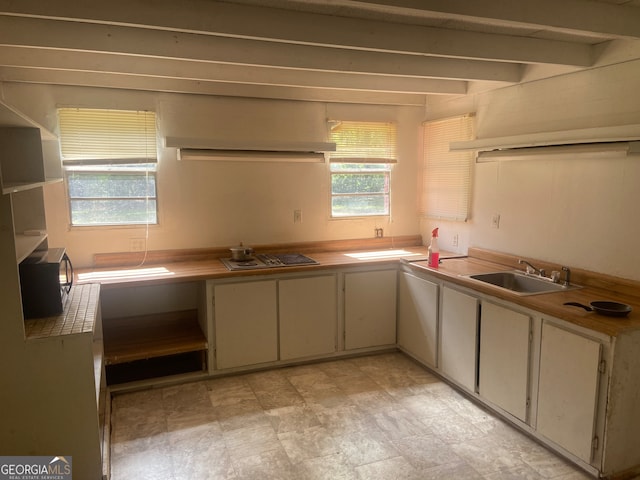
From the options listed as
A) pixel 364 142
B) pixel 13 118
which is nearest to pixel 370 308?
pixel 364 142

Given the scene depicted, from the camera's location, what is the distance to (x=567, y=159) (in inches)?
120

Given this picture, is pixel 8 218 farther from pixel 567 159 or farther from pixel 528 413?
pixel 567 159

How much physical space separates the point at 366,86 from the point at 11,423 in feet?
10.2

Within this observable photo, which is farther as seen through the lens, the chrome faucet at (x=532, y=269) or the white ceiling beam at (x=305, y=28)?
the chrome faucet at (x=532, y=269)

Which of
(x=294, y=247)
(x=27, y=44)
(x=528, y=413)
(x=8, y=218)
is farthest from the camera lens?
(x=294, y=247)

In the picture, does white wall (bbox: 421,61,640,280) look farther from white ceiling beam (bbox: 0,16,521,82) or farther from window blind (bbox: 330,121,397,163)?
window blind (bbox: 330,121,397,163)

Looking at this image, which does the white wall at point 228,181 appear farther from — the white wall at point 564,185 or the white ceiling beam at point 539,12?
the white ceiling beam at point 539,12

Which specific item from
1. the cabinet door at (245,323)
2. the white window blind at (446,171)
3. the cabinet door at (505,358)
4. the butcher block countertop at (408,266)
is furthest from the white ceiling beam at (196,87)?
the cabinet door at (505,358)

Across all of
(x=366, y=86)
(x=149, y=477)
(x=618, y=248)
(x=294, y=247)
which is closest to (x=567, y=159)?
(x=618, y=248)

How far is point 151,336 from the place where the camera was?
11.4 feet

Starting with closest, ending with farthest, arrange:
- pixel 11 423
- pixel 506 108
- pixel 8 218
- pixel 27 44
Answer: pixel 8 218
pixel 11 423
pixel 27 44
pixel 506 108

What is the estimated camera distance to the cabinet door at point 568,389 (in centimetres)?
230

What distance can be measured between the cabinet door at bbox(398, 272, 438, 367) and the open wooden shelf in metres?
1.66

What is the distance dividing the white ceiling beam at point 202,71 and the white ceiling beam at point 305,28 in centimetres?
103
